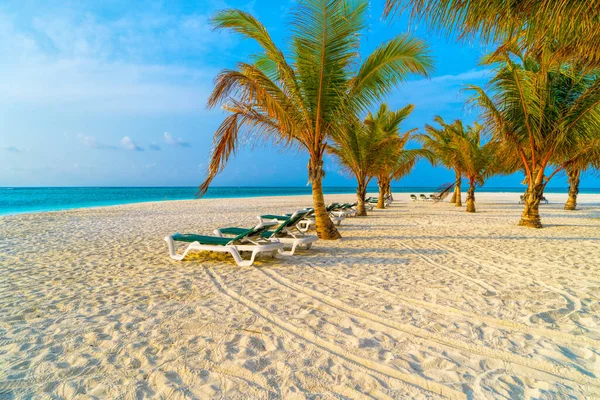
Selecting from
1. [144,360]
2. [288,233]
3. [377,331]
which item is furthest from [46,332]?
[288,233]

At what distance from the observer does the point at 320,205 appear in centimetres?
770

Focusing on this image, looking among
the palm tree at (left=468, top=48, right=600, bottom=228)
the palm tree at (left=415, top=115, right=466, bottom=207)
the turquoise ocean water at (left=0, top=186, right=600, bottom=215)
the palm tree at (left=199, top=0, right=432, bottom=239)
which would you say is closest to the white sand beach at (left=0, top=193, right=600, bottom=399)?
the palm tree at (left=199, top=0, right=432, bottom=239)

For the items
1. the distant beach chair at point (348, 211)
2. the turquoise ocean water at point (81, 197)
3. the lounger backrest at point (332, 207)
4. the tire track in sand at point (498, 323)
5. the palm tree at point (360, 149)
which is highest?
the palm tree at point (360, 149)

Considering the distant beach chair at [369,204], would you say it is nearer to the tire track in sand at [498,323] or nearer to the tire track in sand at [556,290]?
→ the tire track in sand at [556,290]

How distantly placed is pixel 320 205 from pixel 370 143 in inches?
231

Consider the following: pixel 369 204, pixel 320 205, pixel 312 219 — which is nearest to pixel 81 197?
pixel 369 204

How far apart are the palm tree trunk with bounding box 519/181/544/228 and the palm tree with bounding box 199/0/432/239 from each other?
6.28 meters

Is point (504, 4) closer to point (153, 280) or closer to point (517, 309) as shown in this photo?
point (517, 309)

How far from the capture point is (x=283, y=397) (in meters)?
2.04

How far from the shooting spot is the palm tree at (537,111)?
27.9 feet

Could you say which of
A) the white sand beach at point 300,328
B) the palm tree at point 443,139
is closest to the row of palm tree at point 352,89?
the white sand beach at point 300,328

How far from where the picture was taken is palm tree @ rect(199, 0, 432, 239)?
635 centimetres

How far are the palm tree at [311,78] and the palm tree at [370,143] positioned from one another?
428 cm

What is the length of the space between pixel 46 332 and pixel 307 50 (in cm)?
610
